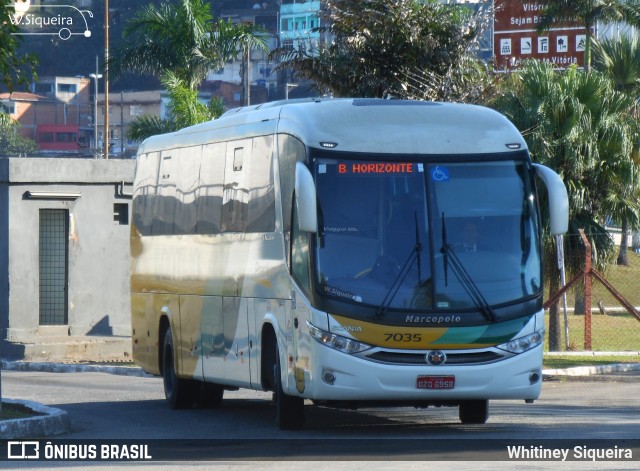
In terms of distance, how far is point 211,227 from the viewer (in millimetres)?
15750

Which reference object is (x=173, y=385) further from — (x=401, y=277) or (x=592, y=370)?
(x=592, y=370)

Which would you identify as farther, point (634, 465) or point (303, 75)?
point (303, 75)

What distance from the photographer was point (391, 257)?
12.8 m

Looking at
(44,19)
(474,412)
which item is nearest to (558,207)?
(474,412)

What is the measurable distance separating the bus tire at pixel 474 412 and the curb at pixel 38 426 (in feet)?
13.0

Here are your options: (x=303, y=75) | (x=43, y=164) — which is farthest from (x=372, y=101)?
(x=43, y=164)

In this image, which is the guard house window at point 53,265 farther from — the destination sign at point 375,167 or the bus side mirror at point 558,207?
the bus side mirror at point 558,207

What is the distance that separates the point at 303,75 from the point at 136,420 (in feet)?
34.7

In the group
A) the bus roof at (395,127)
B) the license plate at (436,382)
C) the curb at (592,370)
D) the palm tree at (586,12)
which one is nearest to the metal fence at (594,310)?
the curb at (592,370)

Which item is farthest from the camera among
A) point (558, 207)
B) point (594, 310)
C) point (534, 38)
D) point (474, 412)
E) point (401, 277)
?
point (534, 38)

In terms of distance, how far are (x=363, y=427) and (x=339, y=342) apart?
6.38 ft

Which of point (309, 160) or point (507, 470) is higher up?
point (309, 160)

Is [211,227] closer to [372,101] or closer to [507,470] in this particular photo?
[372,101]

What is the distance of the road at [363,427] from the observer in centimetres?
1171
